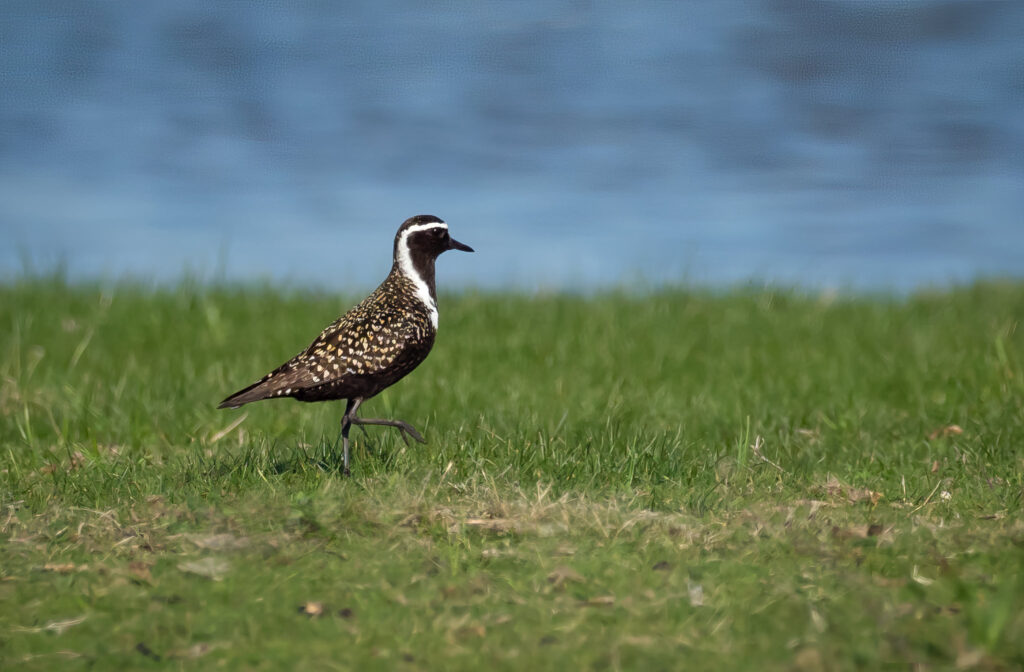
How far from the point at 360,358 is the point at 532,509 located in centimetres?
171

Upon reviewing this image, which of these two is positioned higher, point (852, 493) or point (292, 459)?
point (292, 459)

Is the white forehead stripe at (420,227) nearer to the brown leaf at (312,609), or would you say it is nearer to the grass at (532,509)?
the grass at (532,509)

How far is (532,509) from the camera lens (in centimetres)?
609

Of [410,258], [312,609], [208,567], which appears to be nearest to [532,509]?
[312,609]

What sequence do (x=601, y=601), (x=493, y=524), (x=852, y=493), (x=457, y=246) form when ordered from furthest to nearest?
1. (x=457, y=246)
2. (x=852, y=493)
3. (x=493, y=524)
4. (x=601, y=601)

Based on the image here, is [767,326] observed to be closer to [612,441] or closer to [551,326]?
[551,326]

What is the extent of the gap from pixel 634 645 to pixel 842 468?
14.2 feet

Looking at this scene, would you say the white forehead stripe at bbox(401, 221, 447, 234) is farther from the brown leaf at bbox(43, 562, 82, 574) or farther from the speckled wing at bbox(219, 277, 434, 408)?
the brown leaf at bbox(43, 562, 82, 574)

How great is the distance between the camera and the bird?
276 inches

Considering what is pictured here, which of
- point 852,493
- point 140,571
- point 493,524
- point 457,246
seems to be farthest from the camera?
point 457,246

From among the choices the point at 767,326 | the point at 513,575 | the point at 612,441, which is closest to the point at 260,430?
the point at 612,441

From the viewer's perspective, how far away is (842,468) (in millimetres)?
8242

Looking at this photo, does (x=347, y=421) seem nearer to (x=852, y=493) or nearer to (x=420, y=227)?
(x=420, y=227)

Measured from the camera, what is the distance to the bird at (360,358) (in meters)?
7.00
